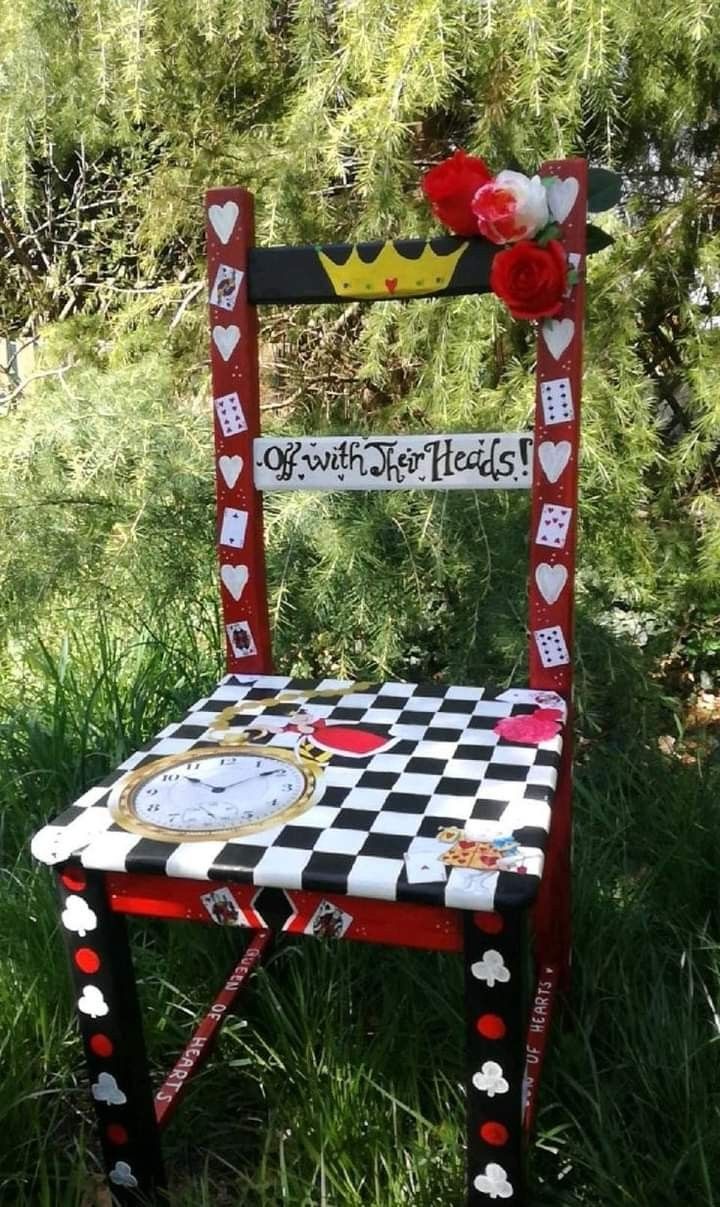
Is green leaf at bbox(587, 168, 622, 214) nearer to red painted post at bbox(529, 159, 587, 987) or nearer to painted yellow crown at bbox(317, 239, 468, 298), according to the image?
red painted post at bbox(529, 159, 587, 987)

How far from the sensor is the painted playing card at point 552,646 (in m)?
1.15

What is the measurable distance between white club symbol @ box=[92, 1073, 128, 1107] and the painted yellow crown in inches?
32.6

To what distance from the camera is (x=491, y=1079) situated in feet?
2.80

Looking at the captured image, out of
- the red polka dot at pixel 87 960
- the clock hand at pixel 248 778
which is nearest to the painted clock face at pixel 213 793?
the clock hand at pixel 248 778

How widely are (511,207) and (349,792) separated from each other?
59 cm

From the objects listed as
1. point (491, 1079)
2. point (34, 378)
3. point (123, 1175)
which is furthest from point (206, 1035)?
point (34, 378)

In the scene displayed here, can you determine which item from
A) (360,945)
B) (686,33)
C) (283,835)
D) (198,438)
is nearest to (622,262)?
(686,33)

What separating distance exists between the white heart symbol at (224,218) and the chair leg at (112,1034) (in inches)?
27.8

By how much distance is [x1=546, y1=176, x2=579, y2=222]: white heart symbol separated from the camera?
1046 mm

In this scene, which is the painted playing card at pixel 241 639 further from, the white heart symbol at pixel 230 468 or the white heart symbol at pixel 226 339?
the white heart symbol at pixel 226 339

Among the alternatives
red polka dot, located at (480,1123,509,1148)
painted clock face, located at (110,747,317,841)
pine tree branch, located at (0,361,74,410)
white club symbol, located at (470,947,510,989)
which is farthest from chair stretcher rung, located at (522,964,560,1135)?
pine tree branch, located at (0,361,74,410)

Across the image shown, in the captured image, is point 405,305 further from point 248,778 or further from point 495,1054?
point 495,1054

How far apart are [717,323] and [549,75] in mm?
594

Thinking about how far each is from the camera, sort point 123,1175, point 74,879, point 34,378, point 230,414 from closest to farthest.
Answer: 1. point 74,879
2. point 123,1175
3. point 230,414
4. point 34,378
